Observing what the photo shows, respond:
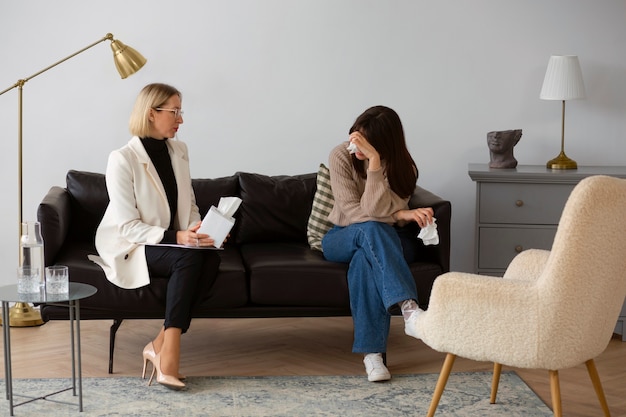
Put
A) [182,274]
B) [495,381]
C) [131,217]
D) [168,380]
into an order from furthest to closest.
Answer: [131,217], [182,274], [168,380], [495,381]

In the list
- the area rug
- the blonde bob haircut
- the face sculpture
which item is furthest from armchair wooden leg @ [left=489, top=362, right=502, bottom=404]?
the blonde bob haircut

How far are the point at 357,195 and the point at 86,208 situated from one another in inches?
50.5

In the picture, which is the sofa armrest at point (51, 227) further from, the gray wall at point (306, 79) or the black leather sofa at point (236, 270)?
the gray wall at point (306, 79)

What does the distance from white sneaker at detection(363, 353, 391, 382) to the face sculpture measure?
1374mm

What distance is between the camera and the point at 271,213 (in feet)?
15.0

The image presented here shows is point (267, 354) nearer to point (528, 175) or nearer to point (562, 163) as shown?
point (528, 175)

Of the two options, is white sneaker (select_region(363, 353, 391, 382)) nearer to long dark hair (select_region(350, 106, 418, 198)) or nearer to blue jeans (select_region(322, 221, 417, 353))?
blue jeans (select_region(322, 221, 417, 353))

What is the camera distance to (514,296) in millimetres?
2938

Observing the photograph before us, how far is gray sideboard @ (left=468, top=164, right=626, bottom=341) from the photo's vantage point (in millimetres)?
4551

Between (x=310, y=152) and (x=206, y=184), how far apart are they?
29.0 inches

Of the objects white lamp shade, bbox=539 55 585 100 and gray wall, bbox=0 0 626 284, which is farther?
gray wall, bbox=0 0 626 284

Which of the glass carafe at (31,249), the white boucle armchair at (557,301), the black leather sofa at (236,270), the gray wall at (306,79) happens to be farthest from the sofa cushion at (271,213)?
the white boucle armchair at (557,301)

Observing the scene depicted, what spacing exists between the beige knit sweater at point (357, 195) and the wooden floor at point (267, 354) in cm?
62

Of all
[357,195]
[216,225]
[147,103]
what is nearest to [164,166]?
[147,103]
